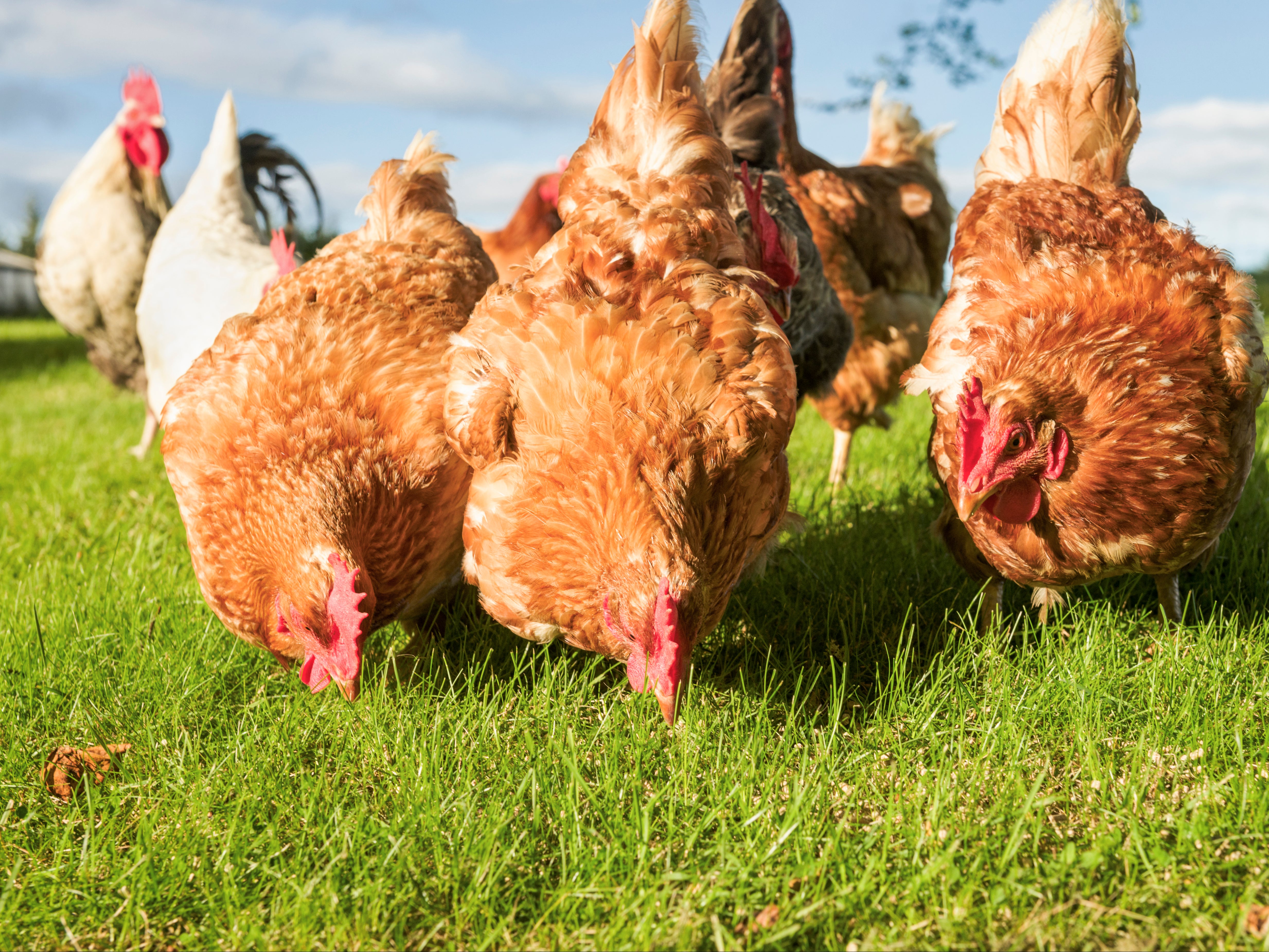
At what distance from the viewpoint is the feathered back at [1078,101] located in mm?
2672

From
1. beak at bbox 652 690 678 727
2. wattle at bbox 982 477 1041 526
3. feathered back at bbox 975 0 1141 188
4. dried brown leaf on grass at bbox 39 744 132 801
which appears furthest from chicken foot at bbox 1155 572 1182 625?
dried brown leaf on grass at bbox 39 744 132 801

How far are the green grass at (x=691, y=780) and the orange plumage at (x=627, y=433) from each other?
34 cm

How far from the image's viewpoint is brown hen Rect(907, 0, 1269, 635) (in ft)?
6.84

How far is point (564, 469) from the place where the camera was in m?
1.94

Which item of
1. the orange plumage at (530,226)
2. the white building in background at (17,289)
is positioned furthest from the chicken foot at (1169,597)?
the white building in background at (17,289)

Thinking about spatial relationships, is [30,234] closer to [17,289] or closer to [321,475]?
[17,289]

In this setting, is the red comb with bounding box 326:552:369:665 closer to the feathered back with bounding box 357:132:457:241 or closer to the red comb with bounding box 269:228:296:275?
the feathered back with bounding box 357:132:457:241

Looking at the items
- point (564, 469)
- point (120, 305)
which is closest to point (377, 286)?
point (564, 469)

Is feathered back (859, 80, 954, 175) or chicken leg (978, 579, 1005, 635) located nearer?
chicken leg (978, 579, 1005, 635)

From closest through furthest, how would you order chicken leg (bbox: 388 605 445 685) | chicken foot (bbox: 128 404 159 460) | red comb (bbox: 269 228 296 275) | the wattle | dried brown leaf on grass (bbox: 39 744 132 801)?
dried brown leaf on grass (bbox: 39 744 132 801) → the wattle → chicken leg (bbox: 388 605 445 685) → red comb (bbox: 269 228 296 275) → chicken foot (bbox: 128 404 159 460)

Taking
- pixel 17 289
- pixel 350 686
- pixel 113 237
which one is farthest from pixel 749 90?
pixel 17 289

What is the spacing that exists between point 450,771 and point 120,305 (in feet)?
14.3

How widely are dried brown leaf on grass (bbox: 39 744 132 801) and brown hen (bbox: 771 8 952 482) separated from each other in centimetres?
308

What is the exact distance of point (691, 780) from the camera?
199 centimetres
